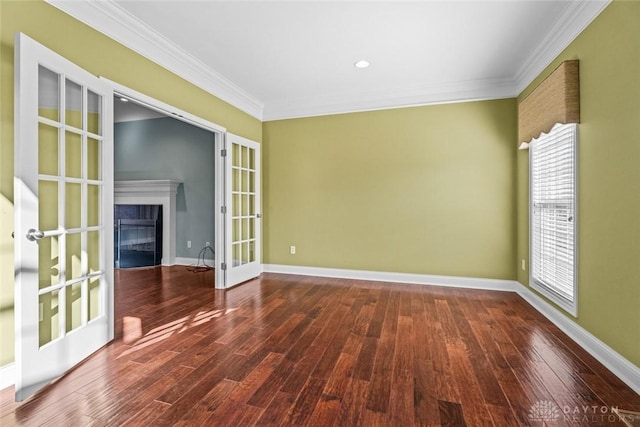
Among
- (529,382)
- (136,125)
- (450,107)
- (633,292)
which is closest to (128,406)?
(529,382)

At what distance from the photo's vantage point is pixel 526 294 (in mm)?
3555

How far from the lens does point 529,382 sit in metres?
1.88

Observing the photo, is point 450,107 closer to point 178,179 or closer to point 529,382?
point 529,382

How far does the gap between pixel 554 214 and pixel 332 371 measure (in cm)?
266

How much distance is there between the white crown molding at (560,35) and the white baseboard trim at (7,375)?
4560mm

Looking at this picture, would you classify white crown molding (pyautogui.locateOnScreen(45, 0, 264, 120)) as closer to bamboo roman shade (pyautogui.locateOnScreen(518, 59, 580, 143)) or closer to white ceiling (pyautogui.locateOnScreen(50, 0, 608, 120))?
white ceiling (pyautogui.locateOnScreen(50, 0, 608, 120))

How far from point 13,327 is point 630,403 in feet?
12.0

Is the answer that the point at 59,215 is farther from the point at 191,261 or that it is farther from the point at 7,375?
the point at 191,261

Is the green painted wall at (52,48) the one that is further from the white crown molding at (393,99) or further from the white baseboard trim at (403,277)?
the white baseboard trim at (403,277)

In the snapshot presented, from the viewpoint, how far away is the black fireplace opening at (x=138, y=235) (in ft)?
18.2

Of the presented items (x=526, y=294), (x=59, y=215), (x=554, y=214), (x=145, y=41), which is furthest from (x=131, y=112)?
(x=526, y=294)

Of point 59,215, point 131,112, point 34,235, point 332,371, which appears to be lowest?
point 332,371

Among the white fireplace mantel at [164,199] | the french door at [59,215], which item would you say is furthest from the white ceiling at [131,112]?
the french door at [59,215]

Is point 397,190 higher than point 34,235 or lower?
higher
